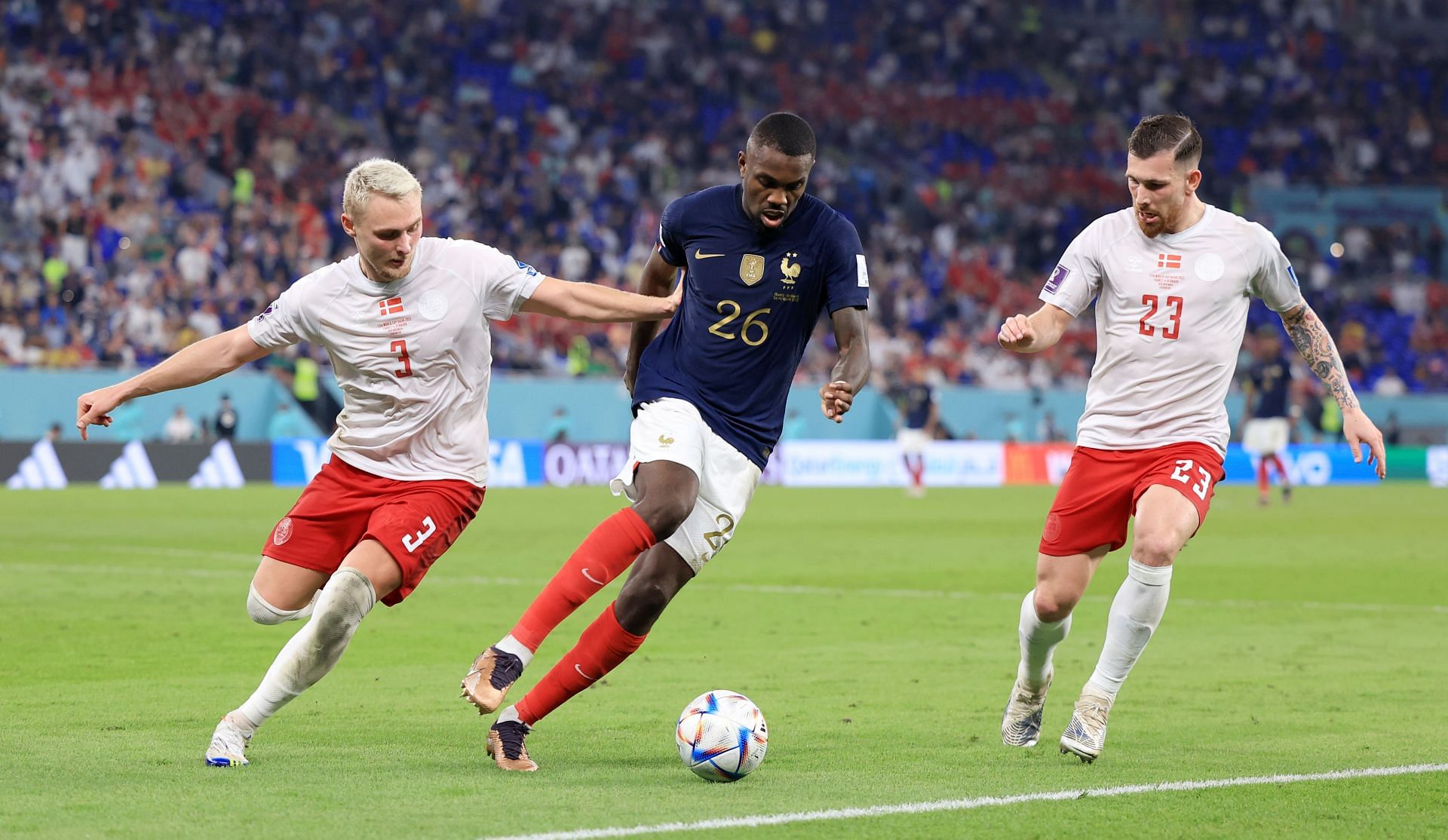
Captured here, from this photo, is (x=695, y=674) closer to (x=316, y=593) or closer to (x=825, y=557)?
(x=316, y=593)

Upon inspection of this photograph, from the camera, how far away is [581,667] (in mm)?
6168

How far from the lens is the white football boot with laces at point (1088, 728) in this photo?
6.32 metres

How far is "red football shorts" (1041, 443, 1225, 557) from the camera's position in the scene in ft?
21.6

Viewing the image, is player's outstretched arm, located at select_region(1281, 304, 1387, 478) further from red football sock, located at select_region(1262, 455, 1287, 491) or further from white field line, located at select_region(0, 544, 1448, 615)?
red football sock, located at select_region(1262, 455, 1287, 491)

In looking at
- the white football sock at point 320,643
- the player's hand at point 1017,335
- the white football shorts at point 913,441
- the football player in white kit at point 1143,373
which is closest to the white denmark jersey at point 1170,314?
the football player in white kit at point 1143,373

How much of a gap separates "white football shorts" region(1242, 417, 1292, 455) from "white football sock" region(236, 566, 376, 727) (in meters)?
22.0

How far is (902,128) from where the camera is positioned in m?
42.0

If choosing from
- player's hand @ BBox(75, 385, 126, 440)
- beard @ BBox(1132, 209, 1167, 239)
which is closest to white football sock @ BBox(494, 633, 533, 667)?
player's hand @ BBox(75, 385, 126, 440)

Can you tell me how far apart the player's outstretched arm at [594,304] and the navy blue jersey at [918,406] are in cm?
2196

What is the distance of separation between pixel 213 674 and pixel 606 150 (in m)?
29.0

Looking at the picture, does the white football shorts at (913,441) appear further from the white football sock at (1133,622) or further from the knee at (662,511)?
the knee at (662,511)

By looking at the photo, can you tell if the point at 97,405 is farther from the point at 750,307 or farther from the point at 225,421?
the point at 225,421

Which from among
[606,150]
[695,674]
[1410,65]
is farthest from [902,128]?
[695,674]

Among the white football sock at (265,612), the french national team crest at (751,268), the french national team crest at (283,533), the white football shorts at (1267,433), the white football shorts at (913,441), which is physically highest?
the french national team crest at (751,268)
